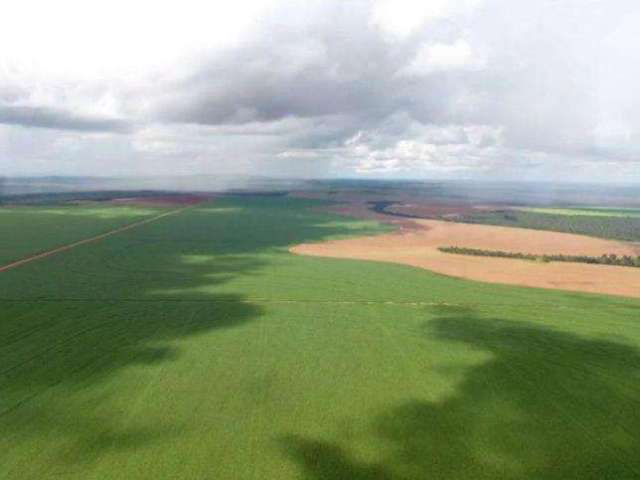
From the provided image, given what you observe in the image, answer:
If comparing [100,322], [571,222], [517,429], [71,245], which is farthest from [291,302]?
[571,222]

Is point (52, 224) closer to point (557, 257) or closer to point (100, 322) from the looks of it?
point (100, 322)

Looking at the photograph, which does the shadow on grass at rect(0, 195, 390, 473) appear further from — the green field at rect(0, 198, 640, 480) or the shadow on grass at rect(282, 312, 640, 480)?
the shadow on grass at rect(282, 312, 640, 480)

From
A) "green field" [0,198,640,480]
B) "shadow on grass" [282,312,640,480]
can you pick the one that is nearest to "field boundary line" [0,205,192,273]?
"green field" [0,198,640,480]

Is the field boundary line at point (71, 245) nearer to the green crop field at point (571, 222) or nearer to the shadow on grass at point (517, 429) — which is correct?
the shadow on grass at point (517, 429)

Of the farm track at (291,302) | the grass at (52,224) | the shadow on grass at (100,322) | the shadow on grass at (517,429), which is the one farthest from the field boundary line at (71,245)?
the shadow on grass at (517,429)

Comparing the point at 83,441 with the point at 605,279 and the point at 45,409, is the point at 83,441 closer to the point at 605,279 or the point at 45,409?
the point at 45,409

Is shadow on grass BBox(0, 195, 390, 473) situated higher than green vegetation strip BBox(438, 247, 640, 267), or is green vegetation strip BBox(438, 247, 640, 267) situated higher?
green vegetation strip BBox(438, 247, 640, 267)
